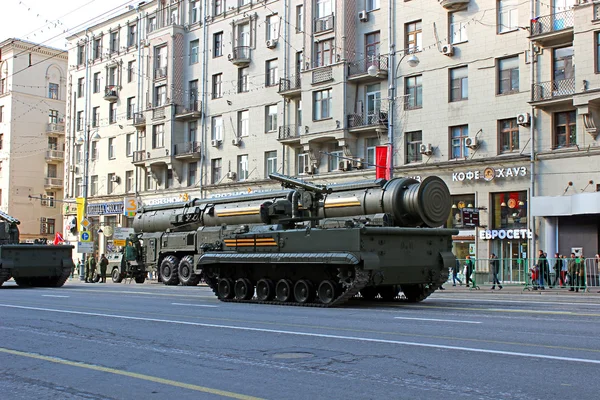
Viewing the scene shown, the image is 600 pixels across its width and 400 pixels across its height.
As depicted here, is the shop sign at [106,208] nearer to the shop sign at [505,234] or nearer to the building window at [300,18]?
the building window at [300,18]

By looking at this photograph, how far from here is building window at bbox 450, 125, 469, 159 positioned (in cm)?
3550

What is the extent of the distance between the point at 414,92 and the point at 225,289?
70.3 feet

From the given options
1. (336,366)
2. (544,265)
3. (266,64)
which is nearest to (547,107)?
(544,265)

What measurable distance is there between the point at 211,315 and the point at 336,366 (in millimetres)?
6635

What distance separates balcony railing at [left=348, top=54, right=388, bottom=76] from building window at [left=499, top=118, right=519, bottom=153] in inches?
276

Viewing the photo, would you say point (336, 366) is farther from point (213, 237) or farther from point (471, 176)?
point (471, 176)

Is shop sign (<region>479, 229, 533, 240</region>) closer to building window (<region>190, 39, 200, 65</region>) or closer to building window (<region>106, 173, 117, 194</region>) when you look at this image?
building window (<region>190, 39, 200, 65</region>)

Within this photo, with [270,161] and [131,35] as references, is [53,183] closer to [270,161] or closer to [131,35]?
[131,35]

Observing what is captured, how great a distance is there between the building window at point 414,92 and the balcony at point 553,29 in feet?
21.2

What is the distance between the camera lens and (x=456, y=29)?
3591 cm

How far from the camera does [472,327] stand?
1177 centimetres

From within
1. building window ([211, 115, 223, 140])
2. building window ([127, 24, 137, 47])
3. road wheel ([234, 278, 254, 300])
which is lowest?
road wheel ([234, 278, 254, 300])

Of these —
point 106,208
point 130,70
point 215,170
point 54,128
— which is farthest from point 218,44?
point 54,128

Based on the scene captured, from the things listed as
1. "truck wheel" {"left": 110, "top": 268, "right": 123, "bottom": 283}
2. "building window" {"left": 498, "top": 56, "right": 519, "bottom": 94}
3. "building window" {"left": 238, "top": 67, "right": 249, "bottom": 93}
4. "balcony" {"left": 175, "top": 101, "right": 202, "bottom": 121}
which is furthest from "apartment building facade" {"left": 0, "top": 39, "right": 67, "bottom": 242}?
"building window" {"left": 498, "top": 56, "right": 519, "bottom": 94}
